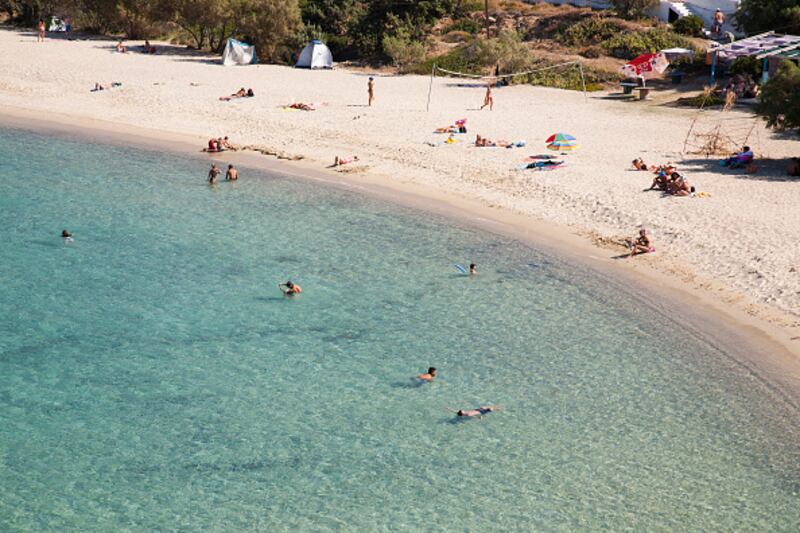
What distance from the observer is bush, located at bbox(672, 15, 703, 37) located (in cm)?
5631

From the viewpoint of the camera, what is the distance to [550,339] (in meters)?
22.8

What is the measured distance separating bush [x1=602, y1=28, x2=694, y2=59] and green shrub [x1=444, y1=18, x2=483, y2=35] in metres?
9.63

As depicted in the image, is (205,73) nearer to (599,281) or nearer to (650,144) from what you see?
(650,144)

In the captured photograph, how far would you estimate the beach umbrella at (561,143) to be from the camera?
3678cm

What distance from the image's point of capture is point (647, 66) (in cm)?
4562

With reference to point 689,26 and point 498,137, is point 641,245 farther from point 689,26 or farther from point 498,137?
point 689,26

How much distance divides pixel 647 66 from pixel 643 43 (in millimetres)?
9437

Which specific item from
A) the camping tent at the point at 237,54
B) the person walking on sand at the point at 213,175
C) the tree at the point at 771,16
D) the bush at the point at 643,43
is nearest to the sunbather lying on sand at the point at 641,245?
the person walking on sand at the point at 213,175

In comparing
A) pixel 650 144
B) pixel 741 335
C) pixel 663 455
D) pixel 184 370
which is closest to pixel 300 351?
pixel 184 370

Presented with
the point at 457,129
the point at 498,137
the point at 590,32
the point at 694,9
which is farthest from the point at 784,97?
the point at 694,9

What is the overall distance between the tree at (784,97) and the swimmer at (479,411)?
2001cm

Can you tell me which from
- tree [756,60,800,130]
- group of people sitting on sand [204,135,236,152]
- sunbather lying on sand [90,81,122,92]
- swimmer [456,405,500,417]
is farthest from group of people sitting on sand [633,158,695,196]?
sunbather lying on sand [90,81,122,92]

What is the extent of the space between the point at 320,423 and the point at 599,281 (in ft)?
34.3

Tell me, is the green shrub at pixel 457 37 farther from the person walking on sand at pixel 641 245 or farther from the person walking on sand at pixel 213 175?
the person walking on sand at pixel 641 245
